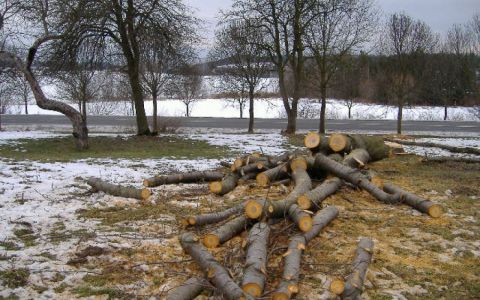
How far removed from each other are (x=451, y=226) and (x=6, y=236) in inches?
207

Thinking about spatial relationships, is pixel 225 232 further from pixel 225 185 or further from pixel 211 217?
pixel 225 185

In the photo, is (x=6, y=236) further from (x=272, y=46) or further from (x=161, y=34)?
(x=272, y=46)

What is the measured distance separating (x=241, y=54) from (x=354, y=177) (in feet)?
51.2

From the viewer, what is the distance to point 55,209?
21.6ft

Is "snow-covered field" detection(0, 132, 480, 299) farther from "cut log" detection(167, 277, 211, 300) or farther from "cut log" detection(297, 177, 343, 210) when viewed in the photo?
"cut log" detection(297, 177, 343, 210)

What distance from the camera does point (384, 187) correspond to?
755 centimetres

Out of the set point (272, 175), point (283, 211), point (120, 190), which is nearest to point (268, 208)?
point (283, 211)

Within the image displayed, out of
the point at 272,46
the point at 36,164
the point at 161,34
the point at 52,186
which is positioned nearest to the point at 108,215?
the point at 52,186

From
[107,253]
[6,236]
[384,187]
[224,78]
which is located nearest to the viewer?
[107,253]

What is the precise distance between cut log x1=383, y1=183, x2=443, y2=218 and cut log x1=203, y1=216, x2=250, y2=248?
262 cm

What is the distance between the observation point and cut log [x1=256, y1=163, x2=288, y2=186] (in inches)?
307

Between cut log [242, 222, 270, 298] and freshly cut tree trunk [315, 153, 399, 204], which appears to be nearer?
cut log [242, 222, 270, 298]

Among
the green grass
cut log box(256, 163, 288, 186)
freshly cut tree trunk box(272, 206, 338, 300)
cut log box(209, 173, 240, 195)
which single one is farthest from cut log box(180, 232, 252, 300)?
the green grass

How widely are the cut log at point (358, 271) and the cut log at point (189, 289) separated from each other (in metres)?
1.17
